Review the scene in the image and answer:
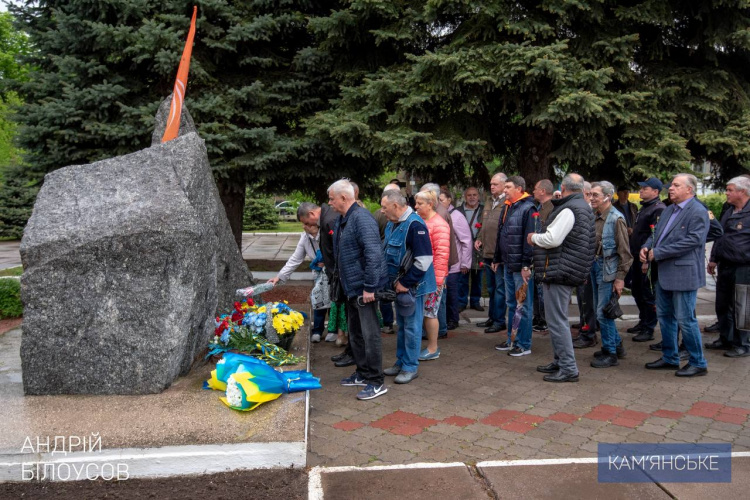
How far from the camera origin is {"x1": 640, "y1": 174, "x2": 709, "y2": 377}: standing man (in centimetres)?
568

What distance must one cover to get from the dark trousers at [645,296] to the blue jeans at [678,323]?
4.44ft

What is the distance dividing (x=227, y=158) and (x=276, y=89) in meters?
1.46

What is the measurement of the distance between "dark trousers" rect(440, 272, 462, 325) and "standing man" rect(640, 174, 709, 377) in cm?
260

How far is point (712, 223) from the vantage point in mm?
6609

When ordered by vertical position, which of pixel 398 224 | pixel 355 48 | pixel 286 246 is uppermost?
pixel 355 48

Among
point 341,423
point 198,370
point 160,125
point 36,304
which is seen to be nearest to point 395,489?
point 341,423

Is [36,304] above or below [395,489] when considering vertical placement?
above

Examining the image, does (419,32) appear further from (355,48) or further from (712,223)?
(712,223)

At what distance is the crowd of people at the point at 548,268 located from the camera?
5.37 m

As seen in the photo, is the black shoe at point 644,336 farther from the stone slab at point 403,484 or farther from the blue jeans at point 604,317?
the stone slab at point 403,484

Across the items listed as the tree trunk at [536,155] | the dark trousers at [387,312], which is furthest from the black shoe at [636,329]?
the tree trunk at [536,155]

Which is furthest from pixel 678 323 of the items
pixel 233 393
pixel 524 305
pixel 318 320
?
pixel 233 393

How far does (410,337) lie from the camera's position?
18.9 ft

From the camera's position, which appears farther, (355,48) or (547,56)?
(355,48)
